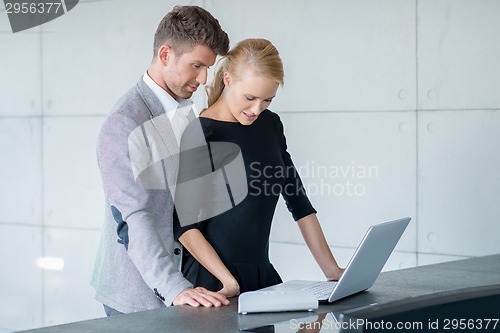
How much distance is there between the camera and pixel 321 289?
2.48 m

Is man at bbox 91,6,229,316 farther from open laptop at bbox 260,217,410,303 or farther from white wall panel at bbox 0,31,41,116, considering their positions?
white wall panel at bbox 0,31,41,116

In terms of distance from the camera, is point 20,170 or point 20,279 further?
point 20,279

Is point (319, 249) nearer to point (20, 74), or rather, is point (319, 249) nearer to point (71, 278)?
point (71, 278)

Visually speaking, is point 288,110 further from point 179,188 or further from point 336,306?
point 336,306

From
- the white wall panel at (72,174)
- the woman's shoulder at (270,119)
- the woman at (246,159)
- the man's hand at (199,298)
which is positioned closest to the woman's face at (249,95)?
the woman at (246,159)

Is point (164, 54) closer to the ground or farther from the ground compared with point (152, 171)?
farther from the ground

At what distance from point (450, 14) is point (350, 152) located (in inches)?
35.6

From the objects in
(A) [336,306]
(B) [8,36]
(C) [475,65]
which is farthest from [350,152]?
(B) [8,36]

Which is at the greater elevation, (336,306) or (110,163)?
(110,163)

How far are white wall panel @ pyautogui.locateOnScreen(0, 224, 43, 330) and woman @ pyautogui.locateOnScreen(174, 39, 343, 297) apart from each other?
3457 mm

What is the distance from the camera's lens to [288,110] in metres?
4.83

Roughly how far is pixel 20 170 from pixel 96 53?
3.58 feet

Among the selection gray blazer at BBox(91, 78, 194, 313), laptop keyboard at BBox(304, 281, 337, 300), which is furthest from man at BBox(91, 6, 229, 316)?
laptop keyboard at BBox(304, 281, 337, 300)

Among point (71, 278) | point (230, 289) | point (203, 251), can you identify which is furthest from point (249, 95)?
point (71, 278)
